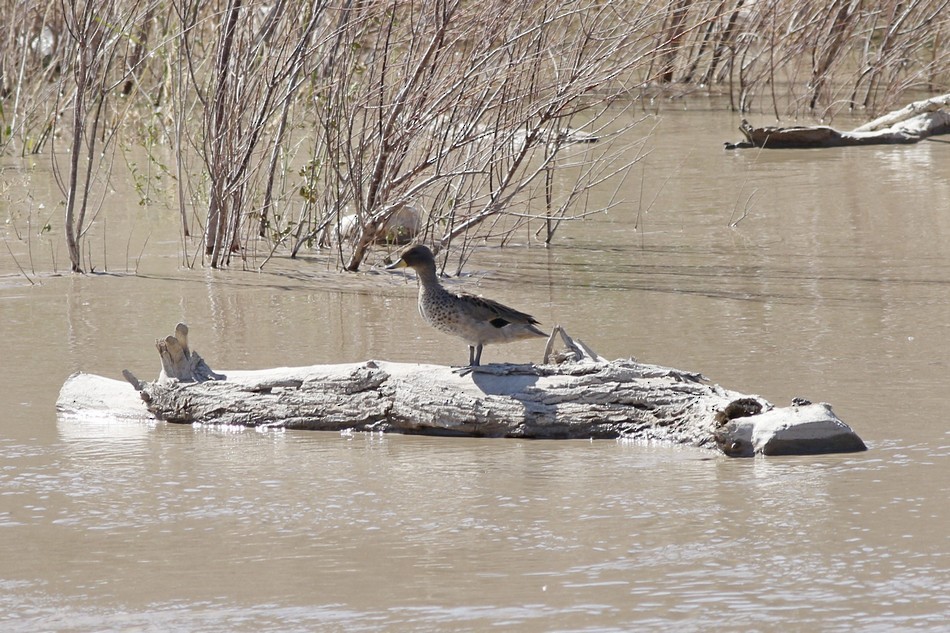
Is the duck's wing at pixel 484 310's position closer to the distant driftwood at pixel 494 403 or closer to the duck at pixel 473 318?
the duck at pixel 473 318

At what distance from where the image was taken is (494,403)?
4.98 meters

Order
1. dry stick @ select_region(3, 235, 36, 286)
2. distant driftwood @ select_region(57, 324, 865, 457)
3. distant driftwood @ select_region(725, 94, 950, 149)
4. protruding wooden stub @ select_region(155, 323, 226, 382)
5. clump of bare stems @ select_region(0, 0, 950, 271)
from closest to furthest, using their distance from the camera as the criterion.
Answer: distant driftwood @ select_region(57, 324, 865, 457)
protruding wooden stub @ select_region(155, 323, 226, 382)
clump of bare stems @ select_region(0, 0, 950, 271)
dry stick @ select_region(3, 235, 36, 286)
distant driftwood @ select_region(725, 94, 950, 149)

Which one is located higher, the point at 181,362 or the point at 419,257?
the point at 419,257

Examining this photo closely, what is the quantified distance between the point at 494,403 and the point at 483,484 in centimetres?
60

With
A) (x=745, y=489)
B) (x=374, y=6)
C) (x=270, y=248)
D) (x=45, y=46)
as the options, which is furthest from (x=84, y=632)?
(x=45, y=46)

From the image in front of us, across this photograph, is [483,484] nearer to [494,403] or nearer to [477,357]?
[494,403]

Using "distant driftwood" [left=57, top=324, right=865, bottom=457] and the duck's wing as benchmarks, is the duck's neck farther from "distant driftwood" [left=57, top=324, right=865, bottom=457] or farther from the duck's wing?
"distant driftwood" [left=57, top=324, right=865, bottom=457]

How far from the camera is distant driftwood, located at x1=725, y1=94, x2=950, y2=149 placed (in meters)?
12.8

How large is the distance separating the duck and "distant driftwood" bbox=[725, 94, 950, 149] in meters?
7.59

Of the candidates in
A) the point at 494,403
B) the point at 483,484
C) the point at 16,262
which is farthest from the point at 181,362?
the point at 16,262

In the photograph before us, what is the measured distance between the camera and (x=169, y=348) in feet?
17.4

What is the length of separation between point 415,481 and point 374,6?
3709mm

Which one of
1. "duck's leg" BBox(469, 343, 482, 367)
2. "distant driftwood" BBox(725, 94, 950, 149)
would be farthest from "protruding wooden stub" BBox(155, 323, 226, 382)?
"distant driftwood" BBox(725, 94, 950, 149)

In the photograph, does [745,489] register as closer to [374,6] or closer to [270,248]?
[374,6]
